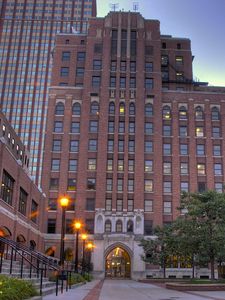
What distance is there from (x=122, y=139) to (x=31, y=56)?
90.3 metres

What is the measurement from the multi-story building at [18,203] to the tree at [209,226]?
15.7 metres

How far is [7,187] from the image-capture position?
114ft

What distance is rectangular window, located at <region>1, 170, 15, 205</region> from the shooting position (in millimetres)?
33403

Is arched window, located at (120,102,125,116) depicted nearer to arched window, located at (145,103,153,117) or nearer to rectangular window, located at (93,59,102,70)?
arched window, located at (145,103,153,117)

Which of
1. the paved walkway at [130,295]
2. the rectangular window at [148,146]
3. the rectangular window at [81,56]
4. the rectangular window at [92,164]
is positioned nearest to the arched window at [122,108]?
the rectangular window at [148,146]

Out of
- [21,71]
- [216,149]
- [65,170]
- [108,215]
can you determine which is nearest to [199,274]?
[108,215]

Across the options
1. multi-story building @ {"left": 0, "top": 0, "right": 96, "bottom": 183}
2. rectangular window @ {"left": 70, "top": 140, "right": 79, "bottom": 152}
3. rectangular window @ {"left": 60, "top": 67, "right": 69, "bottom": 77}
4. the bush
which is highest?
multi-story building @ {"left": 0, "top": 0, "right": 96, "bottom": 183}

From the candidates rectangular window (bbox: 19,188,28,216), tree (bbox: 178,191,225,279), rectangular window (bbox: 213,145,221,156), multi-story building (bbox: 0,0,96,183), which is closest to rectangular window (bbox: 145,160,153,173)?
rectangular window (bbox: 213,145,221,156)

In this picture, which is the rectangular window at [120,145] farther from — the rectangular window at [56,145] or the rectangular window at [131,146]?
the rectangular window at [56,145]

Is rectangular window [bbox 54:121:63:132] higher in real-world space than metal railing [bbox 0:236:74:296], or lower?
higher

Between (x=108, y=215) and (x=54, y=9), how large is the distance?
120m

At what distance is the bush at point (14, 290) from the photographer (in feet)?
35.9

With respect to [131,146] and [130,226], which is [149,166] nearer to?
[131,146]

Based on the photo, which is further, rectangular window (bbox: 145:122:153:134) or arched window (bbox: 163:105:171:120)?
arched window (bbox: 163:105:171:120)
